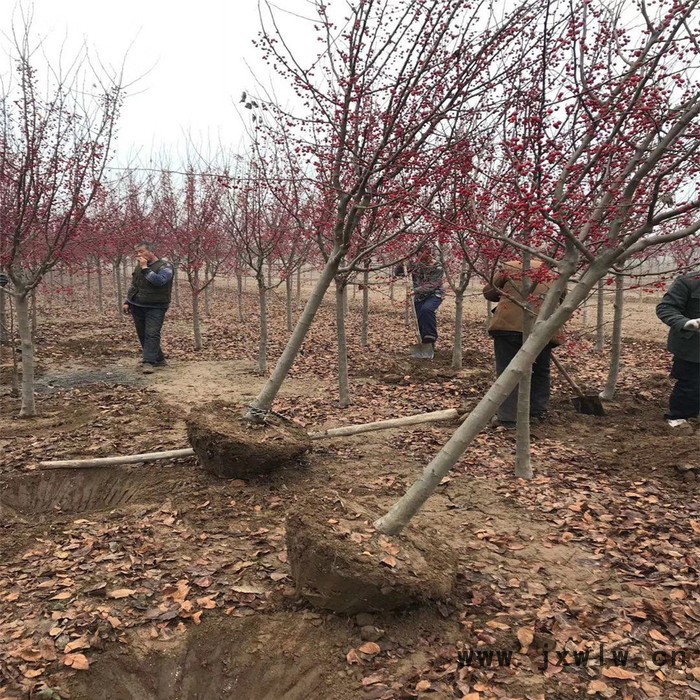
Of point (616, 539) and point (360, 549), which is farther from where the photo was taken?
point (616, 539)

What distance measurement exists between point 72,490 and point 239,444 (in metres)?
1.60

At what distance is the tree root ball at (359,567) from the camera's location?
97.7 inches

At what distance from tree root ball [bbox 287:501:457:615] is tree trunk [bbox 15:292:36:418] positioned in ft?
13.9

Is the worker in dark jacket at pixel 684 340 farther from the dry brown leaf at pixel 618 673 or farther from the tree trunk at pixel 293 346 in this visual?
the dry brown leaf at pixel 618 673

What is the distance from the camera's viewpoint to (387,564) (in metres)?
2.53

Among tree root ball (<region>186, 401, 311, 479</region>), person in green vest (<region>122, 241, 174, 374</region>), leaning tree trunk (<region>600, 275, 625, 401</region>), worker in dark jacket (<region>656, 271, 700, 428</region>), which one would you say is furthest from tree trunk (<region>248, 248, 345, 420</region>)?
person in green vest (<region>122, 241, 174, 374</region>)

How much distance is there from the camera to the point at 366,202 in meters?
4.52

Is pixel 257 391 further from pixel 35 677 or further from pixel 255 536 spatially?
pixel 35 677

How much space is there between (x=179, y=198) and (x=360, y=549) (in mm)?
14795

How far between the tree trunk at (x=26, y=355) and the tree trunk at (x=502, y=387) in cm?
474

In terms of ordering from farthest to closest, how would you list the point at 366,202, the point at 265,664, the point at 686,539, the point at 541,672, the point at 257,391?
1. the point at 257,391
2. the point at 366,202
3. the point at 686,539
4. the point at 265,664
5. the point at 541,672

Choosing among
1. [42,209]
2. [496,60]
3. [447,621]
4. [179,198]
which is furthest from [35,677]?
[179,198]

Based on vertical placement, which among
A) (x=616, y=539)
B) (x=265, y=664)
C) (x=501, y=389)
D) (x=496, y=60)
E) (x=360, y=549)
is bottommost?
(x=265, y=664)

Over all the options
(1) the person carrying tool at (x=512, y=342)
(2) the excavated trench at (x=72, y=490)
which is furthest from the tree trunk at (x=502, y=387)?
(2) the excavated trench at (x=72, y=490)
